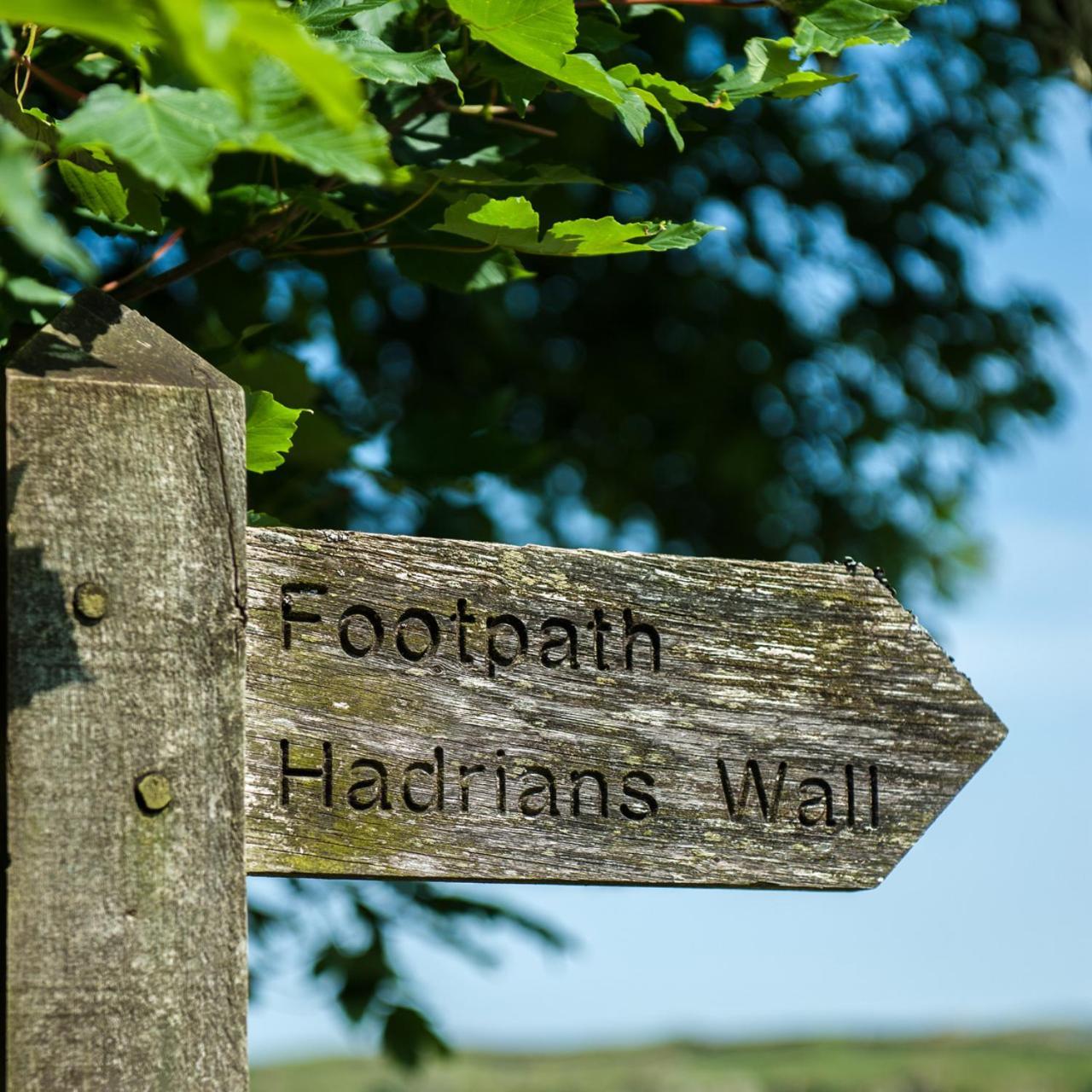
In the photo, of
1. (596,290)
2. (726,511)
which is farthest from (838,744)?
(726,511)

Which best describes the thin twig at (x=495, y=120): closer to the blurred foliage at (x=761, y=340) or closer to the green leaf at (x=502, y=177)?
the green leaf at (x=502, y=177)

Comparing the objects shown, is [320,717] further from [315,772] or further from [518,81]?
[518,81]

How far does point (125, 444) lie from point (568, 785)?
58 centimetres

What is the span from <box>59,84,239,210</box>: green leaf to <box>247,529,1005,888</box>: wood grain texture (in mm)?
431

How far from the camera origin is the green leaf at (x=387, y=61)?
1.35 m

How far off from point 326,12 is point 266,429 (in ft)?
1.50

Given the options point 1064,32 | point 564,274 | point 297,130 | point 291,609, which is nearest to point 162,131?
point 297,130

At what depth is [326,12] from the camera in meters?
1.48

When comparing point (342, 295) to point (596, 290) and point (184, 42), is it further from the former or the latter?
point (596, 290)

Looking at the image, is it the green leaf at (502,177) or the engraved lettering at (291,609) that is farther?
the green leaf at (502,177)

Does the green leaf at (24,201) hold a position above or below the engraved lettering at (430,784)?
above

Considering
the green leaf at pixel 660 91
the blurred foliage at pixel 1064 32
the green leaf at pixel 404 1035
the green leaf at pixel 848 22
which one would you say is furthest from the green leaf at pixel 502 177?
the green leaf at pixel 404 1035

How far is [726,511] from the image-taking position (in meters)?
6.21

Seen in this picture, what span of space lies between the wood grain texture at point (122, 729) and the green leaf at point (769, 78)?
2.55 feet
